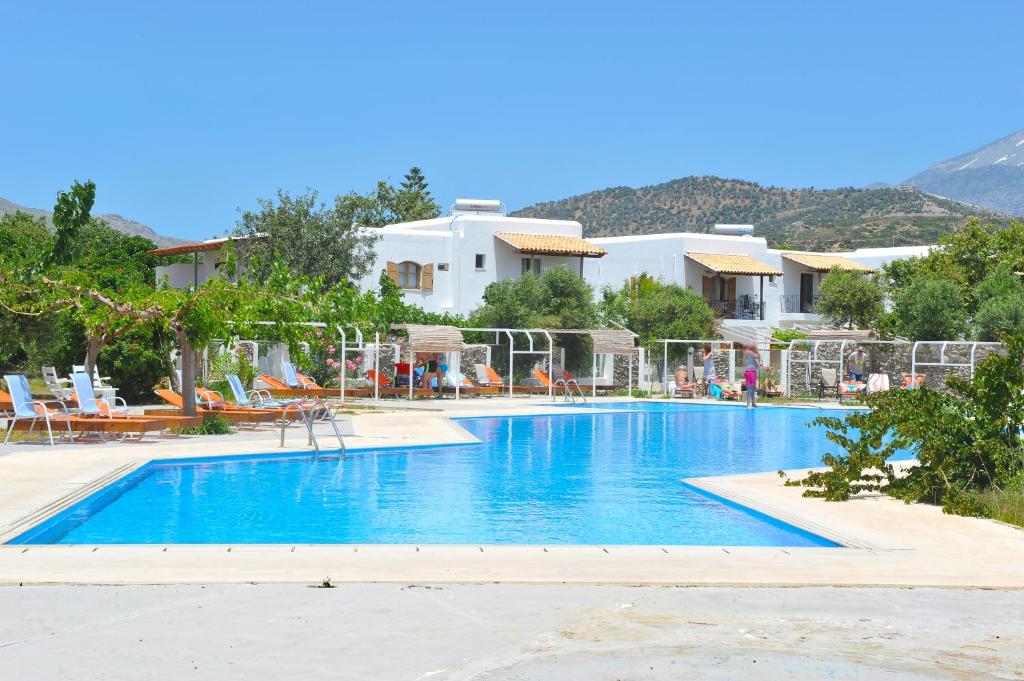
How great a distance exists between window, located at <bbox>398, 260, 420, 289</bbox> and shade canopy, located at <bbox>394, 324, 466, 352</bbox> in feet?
43.0

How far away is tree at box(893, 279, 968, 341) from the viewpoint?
A: 39.8 metres

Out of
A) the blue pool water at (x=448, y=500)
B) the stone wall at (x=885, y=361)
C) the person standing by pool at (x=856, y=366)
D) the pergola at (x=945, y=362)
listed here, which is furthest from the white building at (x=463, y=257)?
the blue pool water at (x=448, y=500)

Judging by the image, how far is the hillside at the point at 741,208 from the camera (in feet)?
285

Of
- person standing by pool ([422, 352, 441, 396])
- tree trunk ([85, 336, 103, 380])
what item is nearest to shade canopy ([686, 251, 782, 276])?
person standing by pool ([422, 352, 441, 396])

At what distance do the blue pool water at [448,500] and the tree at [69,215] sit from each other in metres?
11.9

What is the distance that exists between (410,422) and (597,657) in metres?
14.9

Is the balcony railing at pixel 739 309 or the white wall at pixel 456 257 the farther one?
the balcony railing at pixel 739 309

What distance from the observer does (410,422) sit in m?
19.9

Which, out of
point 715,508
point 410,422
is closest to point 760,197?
point 410,422

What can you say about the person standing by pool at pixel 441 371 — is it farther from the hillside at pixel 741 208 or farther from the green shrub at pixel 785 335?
the hillside at pixel 741 208

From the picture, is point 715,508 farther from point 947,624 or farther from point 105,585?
point 105,585

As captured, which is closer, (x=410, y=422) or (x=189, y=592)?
(x=189, y=592)

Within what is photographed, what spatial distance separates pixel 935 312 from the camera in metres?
39.8

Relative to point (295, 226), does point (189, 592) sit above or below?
below
